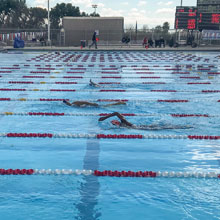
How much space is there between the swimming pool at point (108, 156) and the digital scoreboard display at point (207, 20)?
792 inches

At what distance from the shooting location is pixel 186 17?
2761 centimetres

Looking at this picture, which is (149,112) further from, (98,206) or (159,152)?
(98,206)

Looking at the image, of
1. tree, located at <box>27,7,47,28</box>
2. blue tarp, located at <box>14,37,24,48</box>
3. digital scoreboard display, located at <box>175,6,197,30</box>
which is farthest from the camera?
tree, located at <box>27,7,47,28</box>

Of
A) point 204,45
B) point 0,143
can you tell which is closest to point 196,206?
point 0,143

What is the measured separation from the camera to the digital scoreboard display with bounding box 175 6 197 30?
A: 27531 mm

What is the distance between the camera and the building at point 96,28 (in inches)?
1257

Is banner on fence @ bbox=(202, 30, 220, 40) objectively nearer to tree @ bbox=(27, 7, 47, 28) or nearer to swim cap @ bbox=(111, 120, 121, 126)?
tree @ bbox=(27, 7, 47, 28)

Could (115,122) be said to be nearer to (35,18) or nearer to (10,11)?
(35,18)

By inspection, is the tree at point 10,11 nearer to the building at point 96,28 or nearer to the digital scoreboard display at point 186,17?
the building at point 96,28

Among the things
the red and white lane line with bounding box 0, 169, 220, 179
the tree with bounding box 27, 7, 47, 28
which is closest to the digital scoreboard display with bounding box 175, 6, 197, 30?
the tree with bounding box 27, 7, 47, 28

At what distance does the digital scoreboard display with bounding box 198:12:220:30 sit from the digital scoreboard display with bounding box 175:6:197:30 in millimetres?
500

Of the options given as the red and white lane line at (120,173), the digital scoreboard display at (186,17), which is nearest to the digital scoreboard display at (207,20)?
the digital scoreboard display at (186,17)

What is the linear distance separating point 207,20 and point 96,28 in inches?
407

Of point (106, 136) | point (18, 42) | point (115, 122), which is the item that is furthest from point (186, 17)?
point (106, 136)
